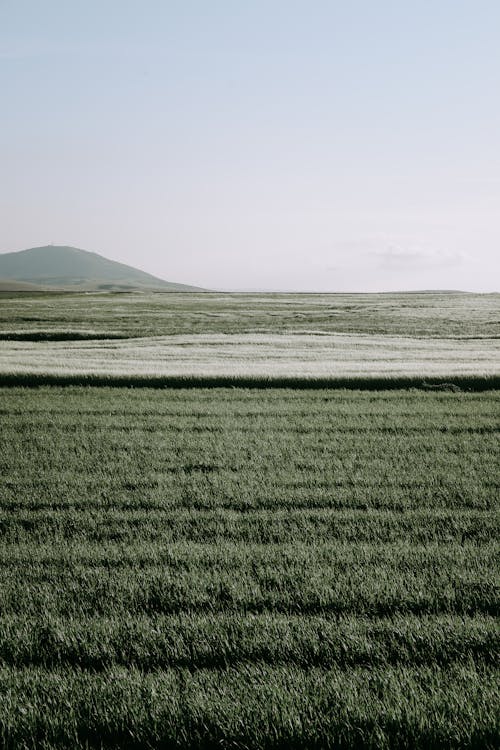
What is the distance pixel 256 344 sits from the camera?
113 ft

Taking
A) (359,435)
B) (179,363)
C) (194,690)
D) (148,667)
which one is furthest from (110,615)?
(179,363)

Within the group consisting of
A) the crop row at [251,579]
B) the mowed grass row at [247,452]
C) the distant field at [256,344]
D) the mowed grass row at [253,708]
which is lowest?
the mowed grass row at [253,708]

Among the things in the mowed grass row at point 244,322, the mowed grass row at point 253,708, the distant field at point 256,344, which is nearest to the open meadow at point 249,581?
the mowed grass row at point 253,708

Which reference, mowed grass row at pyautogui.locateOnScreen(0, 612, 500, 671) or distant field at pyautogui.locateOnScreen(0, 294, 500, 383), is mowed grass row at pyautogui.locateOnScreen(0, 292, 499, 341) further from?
mowed grass row at pyautogui.locateOnScreen(0, 612, 500, 671)

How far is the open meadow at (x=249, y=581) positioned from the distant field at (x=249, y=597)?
0.02 metres

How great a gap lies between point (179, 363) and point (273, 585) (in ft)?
64.5

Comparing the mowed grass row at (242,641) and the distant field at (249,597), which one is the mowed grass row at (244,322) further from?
the mowed grass row at (242,641)

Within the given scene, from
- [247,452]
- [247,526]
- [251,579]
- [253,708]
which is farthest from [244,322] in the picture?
[253,708]

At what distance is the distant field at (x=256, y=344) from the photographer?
2216 centimetres

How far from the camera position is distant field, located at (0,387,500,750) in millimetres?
3852

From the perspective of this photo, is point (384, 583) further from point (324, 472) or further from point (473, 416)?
point (473, 416)


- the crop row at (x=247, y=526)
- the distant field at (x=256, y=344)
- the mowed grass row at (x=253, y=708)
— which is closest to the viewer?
the mowed grass row at (x=253, y=708)

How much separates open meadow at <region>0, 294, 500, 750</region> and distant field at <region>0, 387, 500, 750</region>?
19 millimetres

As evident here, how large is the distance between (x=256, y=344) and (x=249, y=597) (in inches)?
1150
